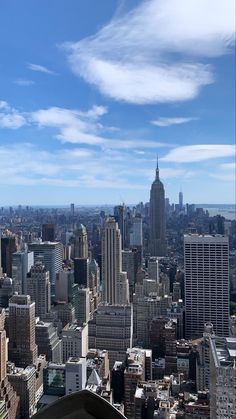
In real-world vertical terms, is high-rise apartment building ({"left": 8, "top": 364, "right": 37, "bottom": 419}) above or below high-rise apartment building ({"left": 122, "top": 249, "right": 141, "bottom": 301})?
below

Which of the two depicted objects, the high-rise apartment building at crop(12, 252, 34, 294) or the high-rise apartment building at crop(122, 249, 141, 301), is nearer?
the high-rise apartment building at crop(12, 252, 34, 294)

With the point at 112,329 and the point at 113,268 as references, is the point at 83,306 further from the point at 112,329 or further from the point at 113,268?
the point at 113,268

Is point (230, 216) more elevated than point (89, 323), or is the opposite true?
point (230, 216)

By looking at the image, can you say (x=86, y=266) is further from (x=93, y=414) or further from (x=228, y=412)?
(x=93, y=414)

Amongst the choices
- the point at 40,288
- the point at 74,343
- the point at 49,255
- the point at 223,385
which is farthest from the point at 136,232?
the point at 223,385

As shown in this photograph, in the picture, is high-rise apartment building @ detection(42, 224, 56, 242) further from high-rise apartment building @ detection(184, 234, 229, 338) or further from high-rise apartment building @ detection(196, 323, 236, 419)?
high-rise apartment building @ detection(196, 323, 236, 419)

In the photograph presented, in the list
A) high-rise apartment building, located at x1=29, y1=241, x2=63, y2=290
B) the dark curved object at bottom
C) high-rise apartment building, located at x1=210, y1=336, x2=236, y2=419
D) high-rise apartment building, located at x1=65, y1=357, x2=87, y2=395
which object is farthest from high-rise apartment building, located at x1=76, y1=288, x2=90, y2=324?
the dark curved object at bottom

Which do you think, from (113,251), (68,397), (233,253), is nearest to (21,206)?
(113,251)
